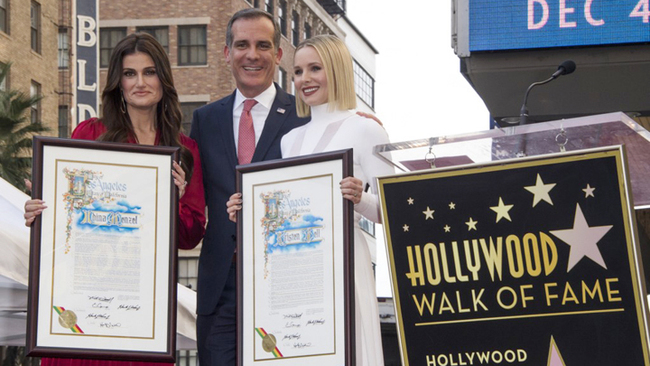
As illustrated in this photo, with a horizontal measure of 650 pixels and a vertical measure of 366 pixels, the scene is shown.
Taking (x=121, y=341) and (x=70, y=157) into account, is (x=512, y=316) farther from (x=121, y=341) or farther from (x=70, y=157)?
(x=70, y=157)

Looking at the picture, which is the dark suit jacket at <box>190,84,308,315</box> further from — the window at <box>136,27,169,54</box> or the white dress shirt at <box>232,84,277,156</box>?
the window at <box>136,27,169,54</box>

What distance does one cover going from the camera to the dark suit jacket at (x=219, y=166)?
18.3 ft

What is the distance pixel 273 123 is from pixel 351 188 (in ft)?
3.86

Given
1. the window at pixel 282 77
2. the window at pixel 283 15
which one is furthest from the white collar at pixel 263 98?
the window at pixel 283 15

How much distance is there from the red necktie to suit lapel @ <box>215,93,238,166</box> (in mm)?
51

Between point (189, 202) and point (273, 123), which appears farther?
point (273, 123)

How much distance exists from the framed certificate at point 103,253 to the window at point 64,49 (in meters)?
39.3

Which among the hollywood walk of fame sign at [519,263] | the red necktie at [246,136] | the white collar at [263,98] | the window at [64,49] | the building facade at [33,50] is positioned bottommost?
the hollywood walk of fame sign at [519,263]

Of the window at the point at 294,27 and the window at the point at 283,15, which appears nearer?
the window at the point at 283,15

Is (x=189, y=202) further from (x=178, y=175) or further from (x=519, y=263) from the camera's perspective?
(x=519, y=263)

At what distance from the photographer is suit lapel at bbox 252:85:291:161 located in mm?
5727

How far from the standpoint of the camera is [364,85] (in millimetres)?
67000

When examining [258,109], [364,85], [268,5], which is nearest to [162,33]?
[268,5]

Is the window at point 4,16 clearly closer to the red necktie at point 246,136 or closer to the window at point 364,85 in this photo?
the window at point 364,85
